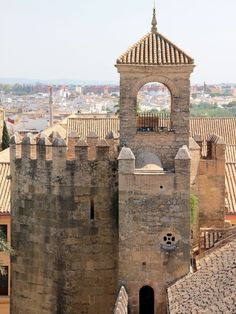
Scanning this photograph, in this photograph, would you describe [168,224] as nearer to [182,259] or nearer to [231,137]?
[182,259]

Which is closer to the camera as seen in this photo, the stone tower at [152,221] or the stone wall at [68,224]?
the stone tower at [152,221]

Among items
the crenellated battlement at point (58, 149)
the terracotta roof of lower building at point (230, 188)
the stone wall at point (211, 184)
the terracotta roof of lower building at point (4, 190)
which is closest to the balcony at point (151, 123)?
the crenellated battlement at point (58, 149)

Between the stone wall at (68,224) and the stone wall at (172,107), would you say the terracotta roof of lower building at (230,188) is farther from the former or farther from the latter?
the stone wall at (68,224)

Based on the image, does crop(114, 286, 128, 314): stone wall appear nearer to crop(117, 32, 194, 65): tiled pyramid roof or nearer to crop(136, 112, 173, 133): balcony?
crop(136, 112, 173, 133): balcony

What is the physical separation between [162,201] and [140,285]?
2.71 m

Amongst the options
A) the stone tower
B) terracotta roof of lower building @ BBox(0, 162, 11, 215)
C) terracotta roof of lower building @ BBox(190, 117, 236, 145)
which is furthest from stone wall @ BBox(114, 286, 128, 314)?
terracotta roof of lower building @ BBox(190, 117, 236, 145)

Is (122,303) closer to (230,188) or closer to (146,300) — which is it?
(146,300)

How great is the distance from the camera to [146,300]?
Answer: 73.3 ft

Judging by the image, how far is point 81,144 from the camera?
2273 cm

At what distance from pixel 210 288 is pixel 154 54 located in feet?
26.5

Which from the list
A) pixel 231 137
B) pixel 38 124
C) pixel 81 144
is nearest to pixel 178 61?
pixel 81 144

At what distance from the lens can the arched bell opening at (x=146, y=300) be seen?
22.2 meters

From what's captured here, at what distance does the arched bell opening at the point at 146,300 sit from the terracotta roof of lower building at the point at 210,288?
1.35 meters

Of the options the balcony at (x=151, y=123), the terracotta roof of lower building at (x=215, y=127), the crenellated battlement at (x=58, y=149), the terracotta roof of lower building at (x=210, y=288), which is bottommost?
the terracotta roof of lower building at (x=210, y=288)
